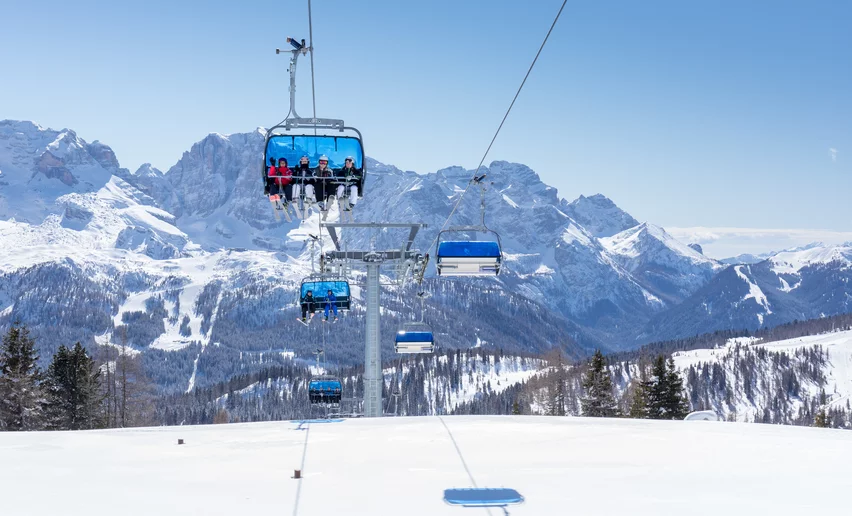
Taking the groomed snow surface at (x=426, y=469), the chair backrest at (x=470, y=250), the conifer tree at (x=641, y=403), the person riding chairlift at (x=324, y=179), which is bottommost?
the conifer tree at (x=641, y=403)

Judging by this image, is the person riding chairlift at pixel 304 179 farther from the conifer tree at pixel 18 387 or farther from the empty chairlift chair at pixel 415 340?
the conifer tree at pixel 18 387

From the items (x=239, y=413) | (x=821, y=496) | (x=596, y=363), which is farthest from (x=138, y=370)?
(x=239, y=413)

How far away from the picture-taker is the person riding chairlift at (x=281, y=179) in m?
14.0

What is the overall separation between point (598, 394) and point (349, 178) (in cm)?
4373

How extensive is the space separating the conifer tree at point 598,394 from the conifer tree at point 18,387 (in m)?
37.6

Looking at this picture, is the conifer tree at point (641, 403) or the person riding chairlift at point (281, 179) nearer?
the person riding chairlift at point (281, 179)

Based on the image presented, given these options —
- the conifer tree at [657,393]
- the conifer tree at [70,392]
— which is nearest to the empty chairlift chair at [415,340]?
the conifer tree at [657,393]

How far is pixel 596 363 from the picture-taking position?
5334cm

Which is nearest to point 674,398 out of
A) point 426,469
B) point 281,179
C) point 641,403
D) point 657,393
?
point 657,393

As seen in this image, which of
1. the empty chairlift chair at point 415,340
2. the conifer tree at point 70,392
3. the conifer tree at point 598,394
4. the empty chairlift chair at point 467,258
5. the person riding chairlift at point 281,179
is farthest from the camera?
the conifer tree at point 598,394

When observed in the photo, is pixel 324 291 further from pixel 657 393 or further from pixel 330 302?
pixel 657 393

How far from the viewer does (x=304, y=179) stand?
554 inches

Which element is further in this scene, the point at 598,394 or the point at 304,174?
the point at 598,394

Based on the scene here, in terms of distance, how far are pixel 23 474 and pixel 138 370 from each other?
45696mm
